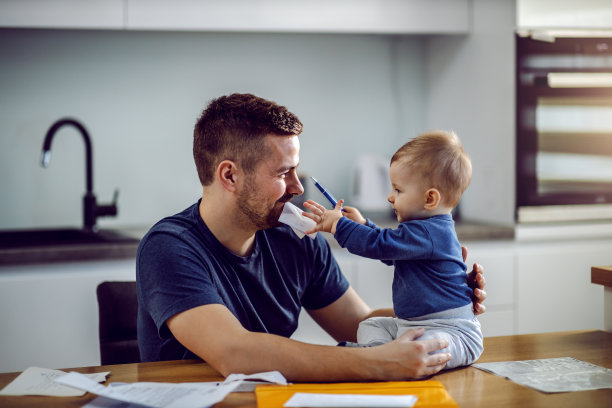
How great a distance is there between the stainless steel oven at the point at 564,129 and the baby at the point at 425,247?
145 centimetres

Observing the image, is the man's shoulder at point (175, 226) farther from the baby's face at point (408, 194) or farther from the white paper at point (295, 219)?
the baby's face at point (408, 194)

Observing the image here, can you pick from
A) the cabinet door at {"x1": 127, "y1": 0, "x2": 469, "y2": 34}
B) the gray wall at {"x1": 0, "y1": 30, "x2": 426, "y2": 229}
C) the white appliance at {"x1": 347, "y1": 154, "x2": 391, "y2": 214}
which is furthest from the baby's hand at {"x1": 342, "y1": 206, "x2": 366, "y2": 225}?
the gray wall at {"x1": 0, "y1": 30, "x2": 426, "y2": 229}

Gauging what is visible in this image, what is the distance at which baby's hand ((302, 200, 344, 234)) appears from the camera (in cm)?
143

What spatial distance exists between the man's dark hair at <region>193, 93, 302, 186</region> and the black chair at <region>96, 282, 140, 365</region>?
1.14ft

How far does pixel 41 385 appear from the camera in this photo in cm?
117

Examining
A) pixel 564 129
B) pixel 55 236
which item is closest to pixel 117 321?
pixel 55 236

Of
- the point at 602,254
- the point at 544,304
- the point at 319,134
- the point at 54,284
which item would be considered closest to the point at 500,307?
the point at 544,304

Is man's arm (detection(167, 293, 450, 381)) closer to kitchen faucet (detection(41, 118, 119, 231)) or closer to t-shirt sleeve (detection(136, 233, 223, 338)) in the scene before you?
t-shirt sleeve (detection(136, 233, 223, 338))

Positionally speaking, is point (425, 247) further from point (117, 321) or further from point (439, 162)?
point (117, 321)

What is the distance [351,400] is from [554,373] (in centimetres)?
43


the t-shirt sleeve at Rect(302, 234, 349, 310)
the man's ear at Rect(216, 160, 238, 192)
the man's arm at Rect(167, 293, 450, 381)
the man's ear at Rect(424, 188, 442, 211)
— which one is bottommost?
the man's arm at Rect(167, 293, 450, 381)

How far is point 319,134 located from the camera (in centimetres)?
320

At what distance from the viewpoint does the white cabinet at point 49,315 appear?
2.24 m

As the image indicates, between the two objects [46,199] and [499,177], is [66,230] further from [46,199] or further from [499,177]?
[499,177]
